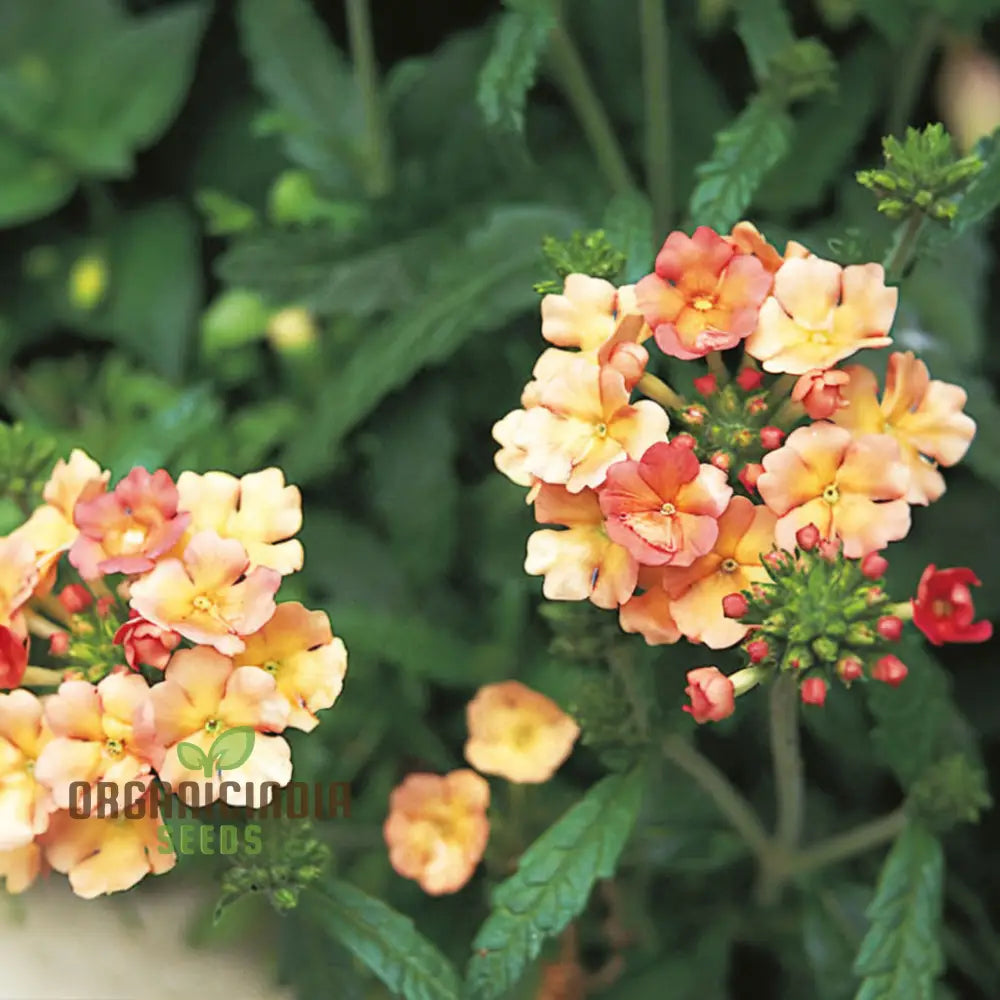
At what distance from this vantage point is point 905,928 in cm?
113

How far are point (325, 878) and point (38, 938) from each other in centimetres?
66

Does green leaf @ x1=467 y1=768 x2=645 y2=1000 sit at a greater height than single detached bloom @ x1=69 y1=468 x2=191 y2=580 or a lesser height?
lesser

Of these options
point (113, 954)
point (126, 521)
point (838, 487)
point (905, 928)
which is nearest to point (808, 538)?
point (838, 487)

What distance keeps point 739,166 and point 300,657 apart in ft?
2.15


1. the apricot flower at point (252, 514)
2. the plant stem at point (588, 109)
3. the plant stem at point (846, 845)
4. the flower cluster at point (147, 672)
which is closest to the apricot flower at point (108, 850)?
the flower cluster at point (147, 672)

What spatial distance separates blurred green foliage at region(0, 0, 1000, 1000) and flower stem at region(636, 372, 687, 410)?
0.40 feet

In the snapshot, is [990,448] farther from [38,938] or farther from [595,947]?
[38,938]

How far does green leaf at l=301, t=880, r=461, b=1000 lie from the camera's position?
1088mm

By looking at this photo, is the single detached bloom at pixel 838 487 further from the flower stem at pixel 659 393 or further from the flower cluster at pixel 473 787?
the flower cluster at pixel 473 787

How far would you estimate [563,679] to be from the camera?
1.52 metres

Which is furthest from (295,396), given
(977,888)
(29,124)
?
(977,888)

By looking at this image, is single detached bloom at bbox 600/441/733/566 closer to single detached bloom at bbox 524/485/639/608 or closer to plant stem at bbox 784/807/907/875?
single detached bloom at bbox 524/485/639/608

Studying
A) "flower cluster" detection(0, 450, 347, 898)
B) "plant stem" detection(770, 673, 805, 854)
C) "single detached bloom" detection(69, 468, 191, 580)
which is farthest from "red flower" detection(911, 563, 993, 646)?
"single detached bloom" detection(69, 468, 191, 580)

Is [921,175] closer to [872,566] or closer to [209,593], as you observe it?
[872,566]
